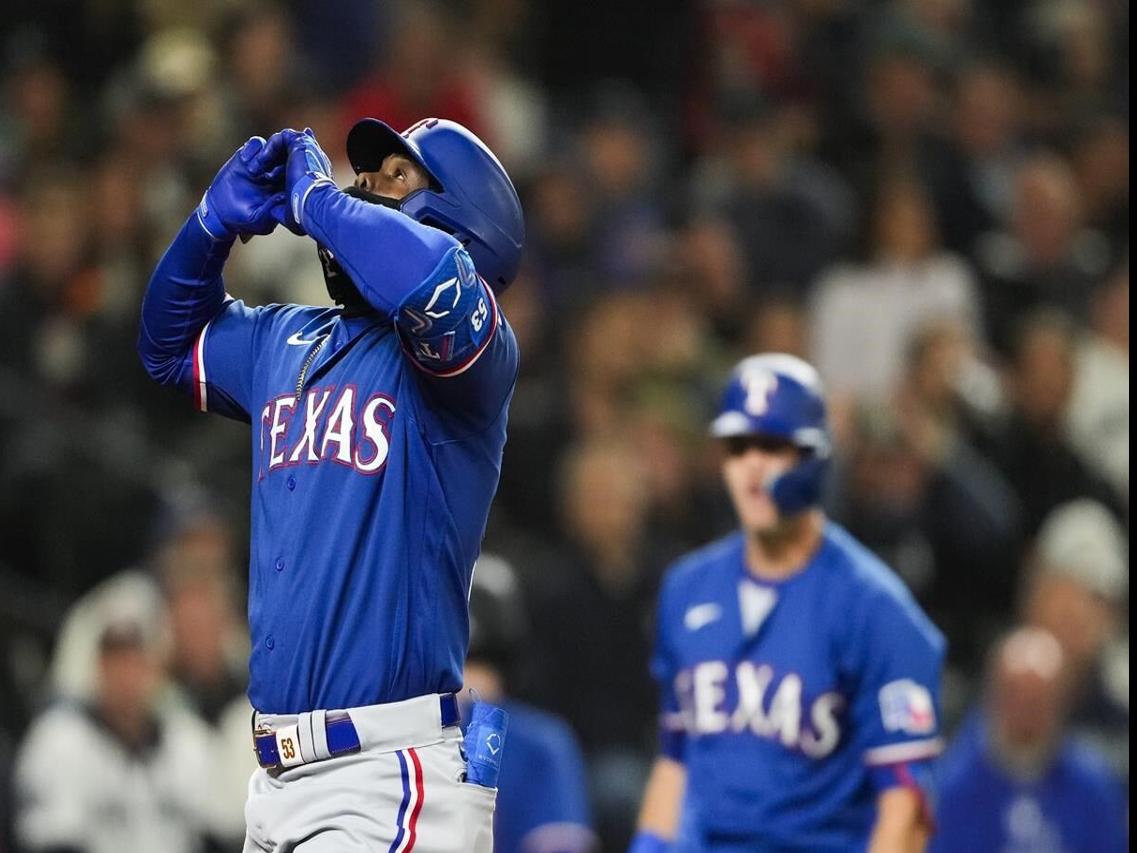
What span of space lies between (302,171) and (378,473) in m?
0.58

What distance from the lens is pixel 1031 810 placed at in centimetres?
756

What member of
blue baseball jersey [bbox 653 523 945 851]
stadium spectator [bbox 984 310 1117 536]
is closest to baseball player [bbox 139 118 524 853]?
blue baseball jersey [bbox 653 523 945 851]

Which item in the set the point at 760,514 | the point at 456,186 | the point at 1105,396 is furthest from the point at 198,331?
the point at 1105,396

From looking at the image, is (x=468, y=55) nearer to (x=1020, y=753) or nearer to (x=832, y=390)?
(x=832, y=390)

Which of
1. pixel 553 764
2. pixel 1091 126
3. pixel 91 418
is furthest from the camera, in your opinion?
pixel 1091 126

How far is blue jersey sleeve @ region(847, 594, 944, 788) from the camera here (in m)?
5.45

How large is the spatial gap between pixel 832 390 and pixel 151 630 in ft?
11.9

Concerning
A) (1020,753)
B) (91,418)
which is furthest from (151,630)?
(1020,753)

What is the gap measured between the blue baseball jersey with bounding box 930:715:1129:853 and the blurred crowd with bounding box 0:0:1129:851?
5 cm

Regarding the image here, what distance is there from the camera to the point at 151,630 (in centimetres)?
733

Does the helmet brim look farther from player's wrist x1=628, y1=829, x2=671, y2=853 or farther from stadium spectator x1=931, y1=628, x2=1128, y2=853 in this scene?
stadium spectator x1=931, y1=628, x2=1128, y2=853

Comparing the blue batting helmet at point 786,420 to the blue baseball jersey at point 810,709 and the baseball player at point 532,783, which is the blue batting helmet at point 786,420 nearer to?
the blue baseball jersey at point 810,709

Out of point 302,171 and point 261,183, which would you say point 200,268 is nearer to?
point 261,183

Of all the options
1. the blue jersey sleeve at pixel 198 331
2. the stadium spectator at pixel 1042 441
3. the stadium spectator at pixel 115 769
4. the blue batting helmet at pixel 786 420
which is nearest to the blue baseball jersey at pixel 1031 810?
the stadium spectator at pixel 1042 441
